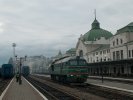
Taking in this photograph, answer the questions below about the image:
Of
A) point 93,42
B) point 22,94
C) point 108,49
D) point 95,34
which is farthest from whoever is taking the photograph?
point 95,34

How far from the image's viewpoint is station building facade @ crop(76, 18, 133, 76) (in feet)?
261

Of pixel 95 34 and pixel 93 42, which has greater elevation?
pixel 95 34

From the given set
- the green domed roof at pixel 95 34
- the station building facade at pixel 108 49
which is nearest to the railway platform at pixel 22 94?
the station building facade at pixel 108 49

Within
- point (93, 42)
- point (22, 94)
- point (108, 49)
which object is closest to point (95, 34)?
point (93, 42)

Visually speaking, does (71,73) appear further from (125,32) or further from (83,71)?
(125,32)

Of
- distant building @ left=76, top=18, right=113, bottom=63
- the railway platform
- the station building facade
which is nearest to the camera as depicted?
the railway platform

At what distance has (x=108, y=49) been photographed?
105 metres

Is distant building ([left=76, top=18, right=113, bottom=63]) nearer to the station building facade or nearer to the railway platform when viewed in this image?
the station building facade

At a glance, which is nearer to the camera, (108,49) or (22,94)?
(22,94)

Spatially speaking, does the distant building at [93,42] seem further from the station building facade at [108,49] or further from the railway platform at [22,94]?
the railway platform at [22,94]

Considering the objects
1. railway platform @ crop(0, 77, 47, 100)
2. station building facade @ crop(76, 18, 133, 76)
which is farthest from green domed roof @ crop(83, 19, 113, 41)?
railway platform @ crop(0, 77, 47, 100)

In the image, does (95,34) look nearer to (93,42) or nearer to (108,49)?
(93,42)

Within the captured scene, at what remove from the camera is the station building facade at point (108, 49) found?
79.5m

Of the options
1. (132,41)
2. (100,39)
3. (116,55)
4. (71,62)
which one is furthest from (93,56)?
(71,62)
